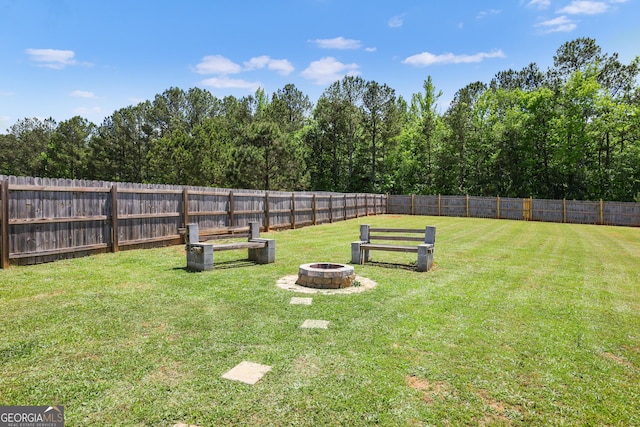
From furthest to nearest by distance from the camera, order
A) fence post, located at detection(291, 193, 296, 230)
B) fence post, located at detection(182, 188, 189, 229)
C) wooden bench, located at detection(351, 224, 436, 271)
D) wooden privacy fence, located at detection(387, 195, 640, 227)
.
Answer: wooden privacy fence, located at detection(387, 195, 640, 227)
fence post, located at detection(291, 193, 296, 230)
fence post, located at detection(182, 188, 189, 229)
wooden bench, located at detection(351, 224, 436, 271)

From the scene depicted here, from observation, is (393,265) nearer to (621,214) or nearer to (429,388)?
(429,388)

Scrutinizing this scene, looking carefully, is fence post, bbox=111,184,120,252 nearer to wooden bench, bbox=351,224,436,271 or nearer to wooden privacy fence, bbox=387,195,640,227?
wooden bench, bbox=351,224,436,271

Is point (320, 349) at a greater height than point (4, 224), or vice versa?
point (4, 224)

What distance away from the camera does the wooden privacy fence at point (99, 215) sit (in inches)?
320

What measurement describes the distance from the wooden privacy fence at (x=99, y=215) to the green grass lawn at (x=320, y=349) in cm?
86

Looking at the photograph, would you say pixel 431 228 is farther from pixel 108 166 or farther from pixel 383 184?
pixel 108 166

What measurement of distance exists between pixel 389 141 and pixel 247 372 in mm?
40475

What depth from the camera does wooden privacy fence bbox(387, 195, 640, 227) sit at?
26000mm

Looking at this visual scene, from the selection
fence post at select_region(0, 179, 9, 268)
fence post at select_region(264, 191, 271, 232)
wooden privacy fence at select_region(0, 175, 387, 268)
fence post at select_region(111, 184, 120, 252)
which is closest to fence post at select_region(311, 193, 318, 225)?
fence post at select_region(264, 191, 271, 232)

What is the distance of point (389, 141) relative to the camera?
41.9 meters

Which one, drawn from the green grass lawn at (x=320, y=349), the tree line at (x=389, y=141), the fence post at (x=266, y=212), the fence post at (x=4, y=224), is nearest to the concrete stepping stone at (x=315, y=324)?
the green grass lawn at (x=320, y=349)

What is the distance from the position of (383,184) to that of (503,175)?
43.1 ft

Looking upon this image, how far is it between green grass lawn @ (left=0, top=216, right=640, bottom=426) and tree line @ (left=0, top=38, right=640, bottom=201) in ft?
83.3

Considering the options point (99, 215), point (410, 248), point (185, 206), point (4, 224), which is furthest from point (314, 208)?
point (4, 224)
